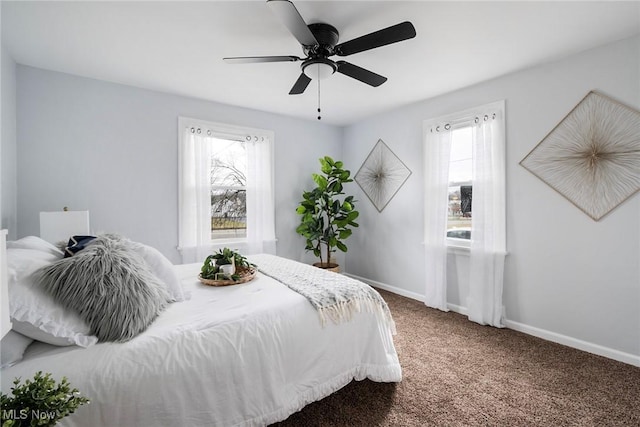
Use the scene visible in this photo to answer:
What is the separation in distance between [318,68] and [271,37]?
0.48 m

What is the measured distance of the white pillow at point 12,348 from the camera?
42.3 inches

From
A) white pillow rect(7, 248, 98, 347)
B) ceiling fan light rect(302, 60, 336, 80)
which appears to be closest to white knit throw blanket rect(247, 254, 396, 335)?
white pillow rect(7, 248, 98, 347)

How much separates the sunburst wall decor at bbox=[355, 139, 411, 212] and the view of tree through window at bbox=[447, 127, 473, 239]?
0.64 meters

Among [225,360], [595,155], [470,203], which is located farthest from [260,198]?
[595,155]

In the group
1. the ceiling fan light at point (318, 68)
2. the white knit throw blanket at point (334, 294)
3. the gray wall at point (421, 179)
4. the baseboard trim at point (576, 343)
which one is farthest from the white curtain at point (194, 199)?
the baseboard trim at point (576, 343)

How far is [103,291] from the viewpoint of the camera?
1302 mm

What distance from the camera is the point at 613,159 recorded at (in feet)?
7.77

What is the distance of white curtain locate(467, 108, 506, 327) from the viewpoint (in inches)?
118

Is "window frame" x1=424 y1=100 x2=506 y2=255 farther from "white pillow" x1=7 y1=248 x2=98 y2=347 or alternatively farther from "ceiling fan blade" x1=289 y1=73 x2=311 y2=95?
"white pillow" x1=7 y1=248 x2=98 y2=347

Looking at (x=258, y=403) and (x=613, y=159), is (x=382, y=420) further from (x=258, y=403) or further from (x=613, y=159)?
(x=613, y=159)

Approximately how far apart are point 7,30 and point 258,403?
3.17 meters

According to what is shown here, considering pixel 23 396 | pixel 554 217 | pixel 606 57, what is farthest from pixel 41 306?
pixel 606 57

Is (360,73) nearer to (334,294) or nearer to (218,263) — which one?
(334,294)

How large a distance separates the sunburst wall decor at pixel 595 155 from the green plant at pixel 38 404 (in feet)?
11.5
